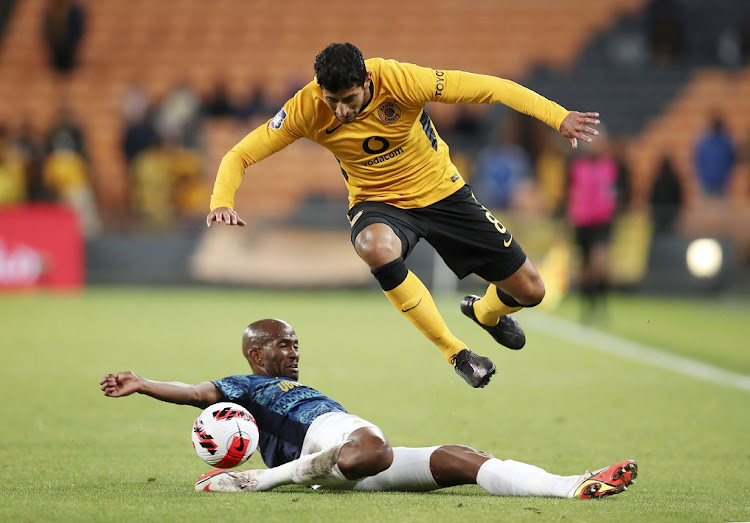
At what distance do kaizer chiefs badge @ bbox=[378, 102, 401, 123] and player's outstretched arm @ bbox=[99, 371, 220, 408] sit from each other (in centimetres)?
194

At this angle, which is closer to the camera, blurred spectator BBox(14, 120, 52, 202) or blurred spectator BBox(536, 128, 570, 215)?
blurred spectator BBox(14, 120, 52, 202)

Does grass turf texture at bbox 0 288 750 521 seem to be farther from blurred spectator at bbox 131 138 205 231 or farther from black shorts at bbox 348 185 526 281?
blurred spectator at bbox 131 138 205 231

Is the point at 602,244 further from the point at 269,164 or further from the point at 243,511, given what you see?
the point at 243,511

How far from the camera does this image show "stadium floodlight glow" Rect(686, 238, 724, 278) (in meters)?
17.6

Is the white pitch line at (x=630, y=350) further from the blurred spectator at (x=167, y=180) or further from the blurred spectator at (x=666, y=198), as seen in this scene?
the blurred spectator at (x=167, y=180)

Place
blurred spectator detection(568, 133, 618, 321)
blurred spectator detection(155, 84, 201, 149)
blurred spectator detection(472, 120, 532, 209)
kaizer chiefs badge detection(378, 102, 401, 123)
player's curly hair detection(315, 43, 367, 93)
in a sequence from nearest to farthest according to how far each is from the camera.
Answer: player's curly hair detection(315, 43, 367, 93)
kaizer chiefs badge detection(378, 102, 401, 123)
blurred spectator detection(568, 133, 618, 321)
blurred spectator detection(472, 120, 532, 209)
blurred spectator detection(155, 84, 201, 149)

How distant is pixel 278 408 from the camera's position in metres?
5.44

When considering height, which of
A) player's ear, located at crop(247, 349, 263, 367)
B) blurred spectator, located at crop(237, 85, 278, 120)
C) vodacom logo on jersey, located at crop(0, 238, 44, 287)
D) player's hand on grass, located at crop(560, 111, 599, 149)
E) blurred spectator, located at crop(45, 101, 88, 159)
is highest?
Result: blurred spectator, located at crop(237, 85, 278, 120)

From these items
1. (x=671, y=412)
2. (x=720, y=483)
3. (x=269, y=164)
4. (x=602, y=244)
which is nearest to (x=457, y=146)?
(x=269, y=164)

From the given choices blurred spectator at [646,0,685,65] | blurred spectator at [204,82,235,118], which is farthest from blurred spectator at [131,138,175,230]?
blurred spectator at [646,0,685,65]

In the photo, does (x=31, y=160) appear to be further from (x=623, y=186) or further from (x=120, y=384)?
(x=120, y=384)

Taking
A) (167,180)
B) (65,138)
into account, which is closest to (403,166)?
(167,180)

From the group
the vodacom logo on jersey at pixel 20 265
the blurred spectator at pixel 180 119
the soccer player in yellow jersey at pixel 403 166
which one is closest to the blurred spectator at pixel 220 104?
the blurred spectator at pixel 180 119

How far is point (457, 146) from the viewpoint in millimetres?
21281
